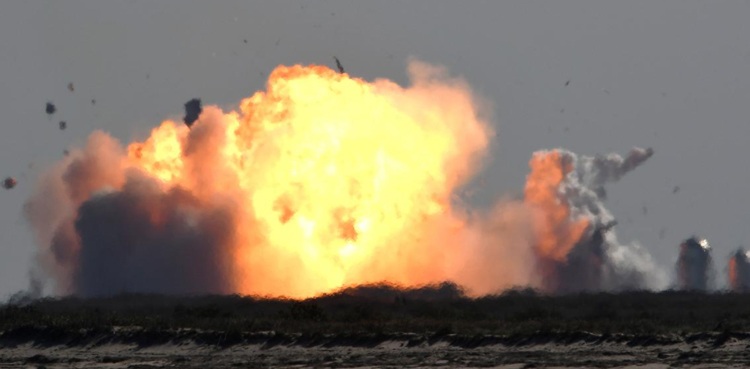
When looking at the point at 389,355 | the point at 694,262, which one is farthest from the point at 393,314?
the point at 694,262

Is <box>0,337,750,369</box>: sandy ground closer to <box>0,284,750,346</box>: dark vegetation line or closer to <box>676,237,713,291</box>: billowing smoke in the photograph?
<box>0,284,750,346</box>: dark vegetation line

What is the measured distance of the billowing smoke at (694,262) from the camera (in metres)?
190

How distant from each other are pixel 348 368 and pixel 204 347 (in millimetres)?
8793

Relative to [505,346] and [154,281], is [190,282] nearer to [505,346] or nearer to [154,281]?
[154,281]

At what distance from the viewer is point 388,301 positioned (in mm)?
98250

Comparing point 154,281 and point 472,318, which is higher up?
point 154,281

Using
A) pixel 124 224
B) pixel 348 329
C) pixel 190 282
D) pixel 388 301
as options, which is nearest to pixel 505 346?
pixel 348 329

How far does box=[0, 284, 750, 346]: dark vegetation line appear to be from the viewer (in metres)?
71.6

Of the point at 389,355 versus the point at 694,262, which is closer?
the point at 389,355

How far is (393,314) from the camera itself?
8775cm

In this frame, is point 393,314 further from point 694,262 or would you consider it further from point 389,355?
point 694,262

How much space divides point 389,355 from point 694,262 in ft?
426

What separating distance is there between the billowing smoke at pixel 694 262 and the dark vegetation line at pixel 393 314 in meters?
81.7

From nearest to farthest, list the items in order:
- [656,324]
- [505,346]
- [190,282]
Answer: [505,346], [656,324], [190,282]
